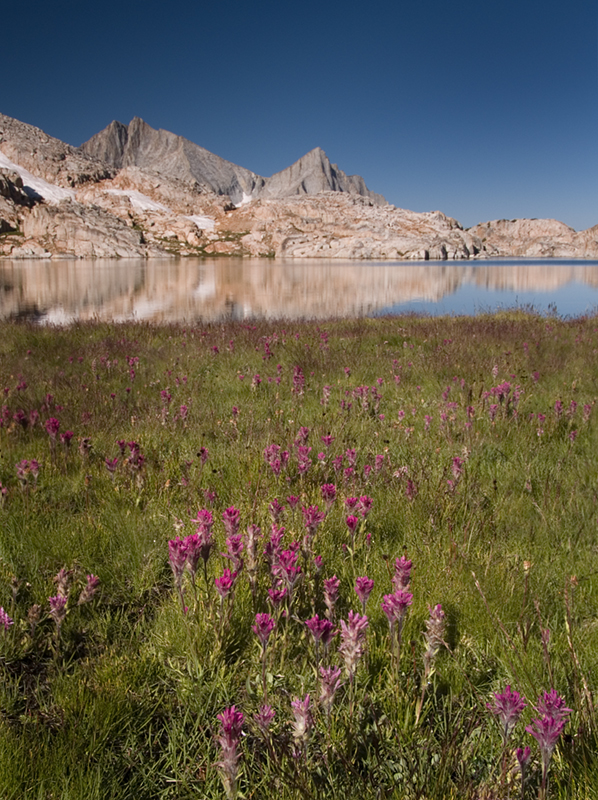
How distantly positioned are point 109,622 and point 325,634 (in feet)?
5.23

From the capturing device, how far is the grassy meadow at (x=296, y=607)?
5.62ft

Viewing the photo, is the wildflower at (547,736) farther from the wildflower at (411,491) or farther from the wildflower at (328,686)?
the wildflower at (411,491)

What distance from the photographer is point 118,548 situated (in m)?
3.24

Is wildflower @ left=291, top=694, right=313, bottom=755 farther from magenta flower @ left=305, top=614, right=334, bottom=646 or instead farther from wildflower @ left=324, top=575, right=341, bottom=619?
wildflower @ left=324, top=575, right=341, bottom=619

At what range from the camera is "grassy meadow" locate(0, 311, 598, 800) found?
1.71 m

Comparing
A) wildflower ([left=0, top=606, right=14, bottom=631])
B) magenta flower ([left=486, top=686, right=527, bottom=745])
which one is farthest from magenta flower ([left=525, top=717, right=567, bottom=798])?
wildflower ([left=0, top=606, right=14, bottom=631])

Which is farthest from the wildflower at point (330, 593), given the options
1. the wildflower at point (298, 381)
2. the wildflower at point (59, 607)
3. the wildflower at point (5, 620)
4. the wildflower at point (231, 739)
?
the wildflower at point (298, 381)

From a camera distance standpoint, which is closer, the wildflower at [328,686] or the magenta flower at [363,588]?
the wildflower at [328,686]

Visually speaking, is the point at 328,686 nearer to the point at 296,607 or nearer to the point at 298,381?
the point at 296,607

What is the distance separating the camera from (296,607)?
257cm

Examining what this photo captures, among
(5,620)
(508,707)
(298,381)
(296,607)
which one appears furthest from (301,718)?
(298,381)

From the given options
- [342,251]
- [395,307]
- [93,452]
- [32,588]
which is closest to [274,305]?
[395,307]

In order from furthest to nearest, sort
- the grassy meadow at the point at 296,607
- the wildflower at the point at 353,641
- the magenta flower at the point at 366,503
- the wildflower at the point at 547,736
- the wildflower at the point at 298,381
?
→ the wildflower at the point at 298,381, the magenta flower at the point at 366,503, the grassy meadow at the point at 296,607, the wildflower at the point at 353,641, the wildflower at the point at 547,736

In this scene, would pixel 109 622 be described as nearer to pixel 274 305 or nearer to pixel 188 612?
pixel 188 612
